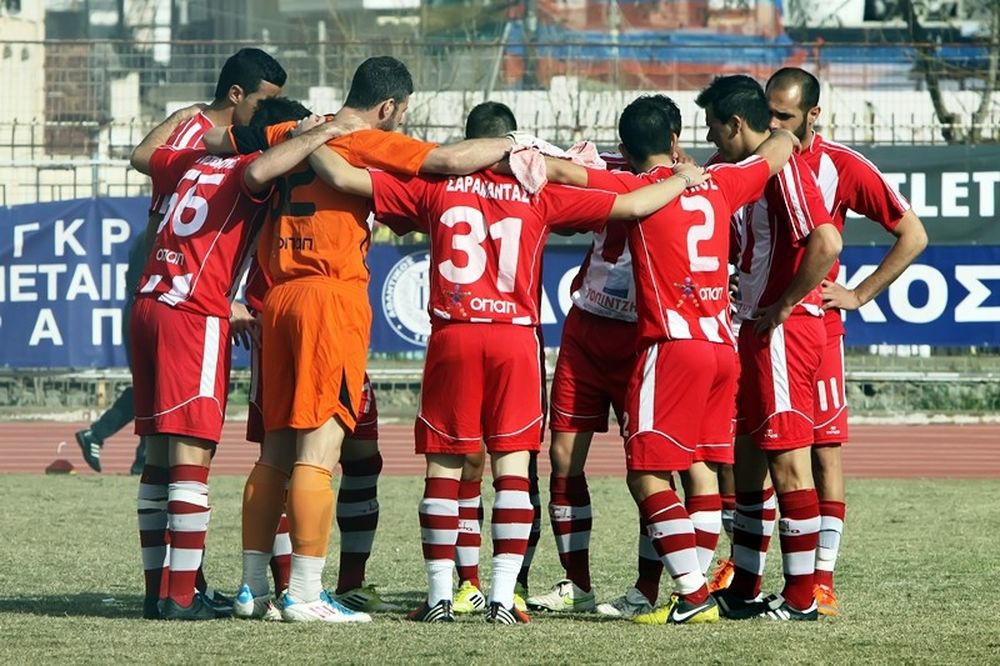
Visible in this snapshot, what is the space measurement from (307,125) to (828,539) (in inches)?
115

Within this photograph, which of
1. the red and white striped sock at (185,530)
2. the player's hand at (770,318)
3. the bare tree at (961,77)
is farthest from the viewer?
the bare tree at (961,77)

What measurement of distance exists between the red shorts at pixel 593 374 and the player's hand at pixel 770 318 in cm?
55

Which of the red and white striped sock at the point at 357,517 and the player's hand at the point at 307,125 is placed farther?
the red and white striped sock at the point at 357,517

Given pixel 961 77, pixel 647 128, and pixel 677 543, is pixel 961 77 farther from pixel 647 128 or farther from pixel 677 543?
pixel 677 543

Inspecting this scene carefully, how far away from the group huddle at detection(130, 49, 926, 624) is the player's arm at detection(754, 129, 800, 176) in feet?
0.06

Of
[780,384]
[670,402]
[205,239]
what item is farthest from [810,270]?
[205,239]

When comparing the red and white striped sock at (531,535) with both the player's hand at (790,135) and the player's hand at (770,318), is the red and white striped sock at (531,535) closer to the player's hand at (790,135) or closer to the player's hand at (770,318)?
the player's hand at (770,318)

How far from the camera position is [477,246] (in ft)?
22.6

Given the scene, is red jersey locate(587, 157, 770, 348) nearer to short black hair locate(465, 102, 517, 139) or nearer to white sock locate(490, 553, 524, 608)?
short black hair locate(465, 102, 517, 139)

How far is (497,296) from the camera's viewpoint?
22.6 ft

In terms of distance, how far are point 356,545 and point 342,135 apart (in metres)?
1.84

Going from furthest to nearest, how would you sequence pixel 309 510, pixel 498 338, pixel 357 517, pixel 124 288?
pixel 124 288 < pixel 357 517 < pixel 498 338 < pixel 309 510

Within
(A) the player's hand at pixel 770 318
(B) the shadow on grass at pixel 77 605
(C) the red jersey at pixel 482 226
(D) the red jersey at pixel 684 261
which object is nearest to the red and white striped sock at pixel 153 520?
(B) the shadow on grass at pixel 77 605

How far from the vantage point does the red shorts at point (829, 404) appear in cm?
768
